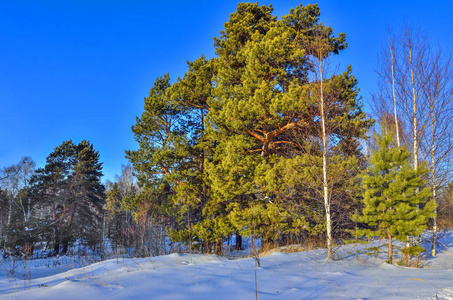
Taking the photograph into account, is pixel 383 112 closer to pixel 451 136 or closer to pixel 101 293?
pixel 451 136

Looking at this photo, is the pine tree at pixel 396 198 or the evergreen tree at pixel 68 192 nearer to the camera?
the pine tree at pixel 396 198

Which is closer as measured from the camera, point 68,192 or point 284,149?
point 284,149

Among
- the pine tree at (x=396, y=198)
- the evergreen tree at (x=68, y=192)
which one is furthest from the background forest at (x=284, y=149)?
the evergreen tree at (x=68, y=192)

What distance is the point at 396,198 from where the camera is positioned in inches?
231

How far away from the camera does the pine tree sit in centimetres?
577

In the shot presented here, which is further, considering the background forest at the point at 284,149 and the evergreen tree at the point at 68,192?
the evergreen tree at the point at 68,192

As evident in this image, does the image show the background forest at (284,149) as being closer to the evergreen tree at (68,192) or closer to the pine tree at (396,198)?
the pine tree at (396,198)

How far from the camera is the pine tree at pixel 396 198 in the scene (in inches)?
227

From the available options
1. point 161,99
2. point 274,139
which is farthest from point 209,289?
point 161,99

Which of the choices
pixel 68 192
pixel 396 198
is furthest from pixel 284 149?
pixel 68 192

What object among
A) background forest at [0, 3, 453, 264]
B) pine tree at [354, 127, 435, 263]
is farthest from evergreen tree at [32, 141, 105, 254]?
pine tree at [354, 127, 435, 263]

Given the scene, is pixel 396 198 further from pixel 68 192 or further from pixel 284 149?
pixel 68 192

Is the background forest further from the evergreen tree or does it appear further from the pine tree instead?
the evergreen tree

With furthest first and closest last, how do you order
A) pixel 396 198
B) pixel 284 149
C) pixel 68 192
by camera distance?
1. pixel 68 192
2. pixel 284 149
3. pixel 396 198
